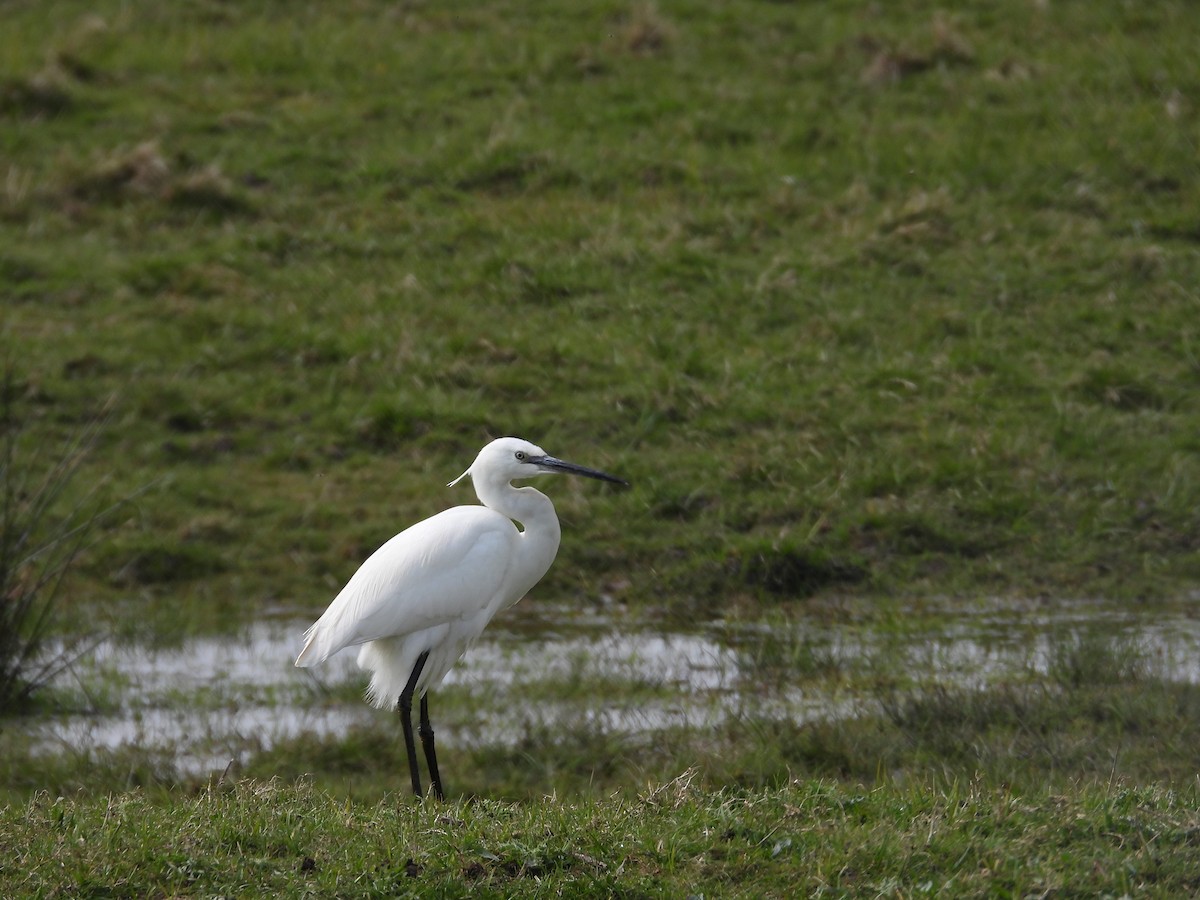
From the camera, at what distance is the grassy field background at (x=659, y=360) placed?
5289mm

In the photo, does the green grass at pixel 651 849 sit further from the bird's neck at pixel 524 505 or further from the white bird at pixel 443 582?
the bird's neck at pixel 524 505

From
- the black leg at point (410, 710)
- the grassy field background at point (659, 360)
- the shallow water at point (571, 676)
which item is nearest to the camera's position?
the grassy field background at point (659, 360)

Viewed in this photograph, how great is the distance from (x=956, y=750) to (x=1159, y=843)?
6.74 ft

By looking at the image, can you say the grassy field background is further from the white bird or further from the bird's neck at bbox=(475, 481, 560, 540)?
the bird's neck at bbox=(475, 481, 560, 540)

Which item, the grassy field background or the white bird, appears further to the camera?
the white bird

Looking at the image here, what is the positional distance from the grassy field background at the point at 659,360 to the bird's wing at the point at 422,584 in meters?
0.83

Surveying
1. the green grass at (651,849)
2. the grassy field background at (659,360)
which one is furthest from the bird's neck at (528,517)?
the green grass at (651,849)

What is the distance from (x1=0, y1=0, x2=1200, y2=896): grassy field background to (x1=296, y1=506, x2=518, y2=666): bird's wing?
0.83 metres

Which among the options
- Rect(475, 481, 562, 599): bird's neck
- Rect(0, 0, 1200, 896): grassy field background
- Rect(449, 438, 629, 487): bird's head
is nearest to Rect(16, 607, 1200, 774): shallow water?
Rect(0, 0, 1200, 896): grassy field background

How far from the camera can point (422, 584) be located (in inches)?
263

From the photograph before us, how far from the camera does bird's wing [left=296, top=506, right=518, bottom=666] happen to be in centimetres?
667

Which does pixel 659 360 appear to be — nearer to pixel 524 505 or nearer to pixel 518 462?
pixel 524 505

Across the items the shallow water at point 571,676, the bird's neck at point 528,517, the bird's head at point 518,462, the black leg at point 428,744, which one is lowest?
the shallow water at point 571,676

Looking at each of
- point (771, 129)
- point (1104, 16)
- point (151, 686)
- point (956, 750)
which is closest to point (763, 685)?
point (956, 750)
